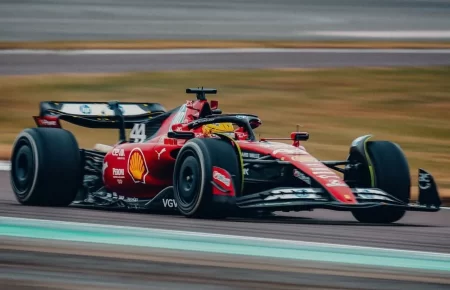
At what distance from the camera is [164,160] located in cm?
1092

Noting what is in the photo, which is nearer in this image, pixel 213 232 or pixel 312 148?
pixel 213 232

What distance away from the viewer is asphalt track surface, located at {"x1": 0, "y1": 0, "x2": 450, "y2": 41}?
107 feet

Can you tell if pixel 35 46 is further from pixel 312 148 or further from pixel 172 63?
pixel 312 148

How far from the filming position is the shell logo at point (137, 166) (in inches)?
438

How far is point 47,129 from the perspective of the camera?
454 inches

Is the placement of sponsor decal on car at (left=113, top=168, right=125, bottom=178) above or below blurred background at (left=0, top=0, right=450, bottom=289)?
below

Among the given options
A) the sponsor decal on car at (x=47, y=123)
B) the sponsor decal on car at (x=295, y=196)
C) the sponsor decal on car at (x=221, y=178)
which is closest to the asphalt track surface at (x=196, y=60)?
the sponsor decal on car at (x=47, y=123)

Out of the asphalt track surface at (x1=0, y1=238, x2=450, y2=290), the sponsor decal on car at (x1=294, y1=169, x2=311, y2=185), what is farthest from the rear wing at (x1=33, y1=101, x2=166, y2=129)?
the asphalt track surface at (x1=0, y1=238, x2=450, y2=290)

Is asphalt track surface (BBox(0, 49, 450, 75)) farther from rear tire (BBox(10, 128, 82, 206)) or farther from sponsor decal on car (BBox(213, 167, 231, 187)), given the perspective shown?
sponsor decal on car (BBox(213, 167, 231, 187))

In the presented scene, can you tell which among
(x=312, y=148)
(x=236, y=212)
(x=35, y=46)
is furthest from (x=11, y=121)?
(x=236, y=212)

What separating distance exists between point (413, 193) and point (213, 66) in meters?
13.3

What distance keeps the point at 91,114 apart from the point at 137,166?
1.72 meters

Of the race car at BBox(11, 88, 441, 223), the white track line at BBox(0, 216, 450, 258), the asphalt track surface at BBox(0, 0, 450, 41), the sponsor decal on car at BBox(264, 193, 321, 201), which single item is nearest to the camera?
the white track line at BBox(0, 216, 450, 258)

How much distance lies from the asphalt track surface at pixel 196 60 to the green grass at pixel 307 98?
33.6 inches
